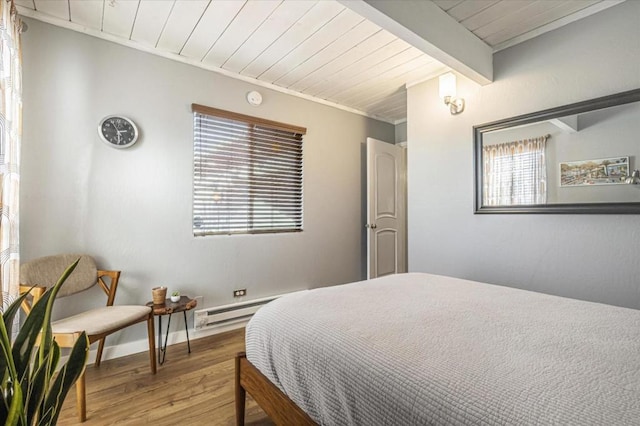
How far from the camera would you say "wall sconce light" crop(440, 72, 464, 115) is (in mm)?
2482

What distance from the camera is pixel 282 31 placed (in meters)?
2.12

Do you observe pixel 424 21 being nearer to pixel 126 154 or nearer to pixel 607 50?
pixel 607 50

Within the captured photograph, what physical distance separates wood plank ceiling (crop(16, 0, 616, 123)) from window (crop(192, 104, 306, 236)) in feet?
A: 1.54

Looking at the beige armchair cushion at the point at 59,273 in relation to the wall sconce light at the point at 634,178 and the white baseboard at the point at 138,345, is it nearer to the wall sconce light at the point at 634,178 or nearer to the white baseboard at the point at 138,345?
the white baseboard at the point at 138,345

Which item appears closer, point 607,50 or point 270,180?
point 607,50

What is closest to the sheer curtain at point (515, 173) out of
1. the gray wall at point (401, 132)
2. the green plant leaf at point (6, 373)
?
the gray wall at point (401, 132)

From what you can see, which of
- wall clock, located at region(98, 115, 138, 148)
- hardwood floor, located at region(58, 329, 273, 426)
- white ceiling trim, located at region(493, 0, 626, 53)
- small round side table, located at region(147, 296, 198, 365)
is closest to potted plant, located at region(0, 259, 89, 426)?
hardwood floor, located at region(58, 329, 273, 426)

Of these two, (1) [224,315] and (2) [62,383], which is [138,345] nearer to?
(1) [224,315]

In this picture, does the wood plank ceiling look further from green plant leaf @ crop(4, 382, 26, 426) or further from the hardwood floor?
Answer: the hardwood floor

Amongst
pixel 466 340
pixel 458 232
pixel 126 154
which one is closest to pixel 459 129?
pixel 458 232

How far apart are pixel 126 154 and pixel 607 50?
10.9 feet

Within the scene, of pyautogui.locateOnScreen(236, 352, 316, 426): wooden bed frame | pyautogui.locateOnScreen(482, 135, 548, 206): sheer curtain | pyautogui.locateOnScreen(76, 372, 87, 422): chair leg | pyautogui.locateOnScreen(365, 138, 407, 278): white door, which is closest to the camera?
pyautogui.locateOnScreen(236, 352, 316, 426): wooden bed frame

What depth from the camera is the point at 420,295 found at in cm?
153

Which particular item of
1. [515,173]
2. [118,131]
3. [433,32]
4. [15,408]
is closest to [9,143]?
[118,131]
